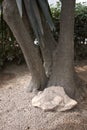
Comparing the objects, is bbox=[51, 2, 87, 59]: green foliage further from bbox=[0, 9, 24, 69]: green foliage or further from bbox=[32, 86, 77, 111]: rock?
bbox=[32, 86, 77, 111]: rock

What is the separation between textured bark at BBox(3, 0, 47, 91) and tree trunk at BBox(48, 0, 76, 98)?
20 cm

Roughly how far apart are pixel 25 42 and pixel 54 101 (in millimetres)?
887

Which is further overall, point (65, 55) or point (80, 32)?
point (80, 32)

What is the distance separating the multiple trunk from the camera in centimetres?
399

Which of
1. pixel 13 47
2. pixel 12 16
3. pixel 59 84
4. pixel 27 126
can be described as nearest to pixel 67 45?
pixel 59 84

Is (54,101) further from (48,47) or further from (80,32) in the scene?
(80,32)

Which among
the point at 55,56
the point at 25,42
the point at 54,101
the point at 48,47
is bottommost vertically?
the point at 54,101

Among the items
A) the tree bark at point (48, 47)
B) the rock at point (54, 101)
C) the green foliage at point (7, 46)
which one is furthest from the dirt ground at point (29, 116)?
the green foliage at point (7, 46)

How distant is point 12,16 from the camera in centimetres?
363

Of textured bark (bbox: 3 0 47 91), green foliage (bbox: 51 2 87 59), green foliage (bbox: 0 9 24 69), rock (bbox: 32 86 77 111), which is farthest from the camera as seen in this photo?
green foliage (bbox: 51 2 87 59)

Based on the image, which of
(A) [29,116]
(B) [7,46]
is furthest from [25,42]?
(B) [7,46]

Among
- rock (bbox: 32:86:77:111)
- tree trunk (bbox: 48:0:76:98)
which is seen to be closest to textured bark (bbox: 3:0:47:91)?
tree trunk (bbox: 48:0:76:98)

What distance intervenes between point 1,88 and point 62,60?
1280 mm

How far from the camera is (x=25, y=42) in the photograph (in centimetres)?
387
